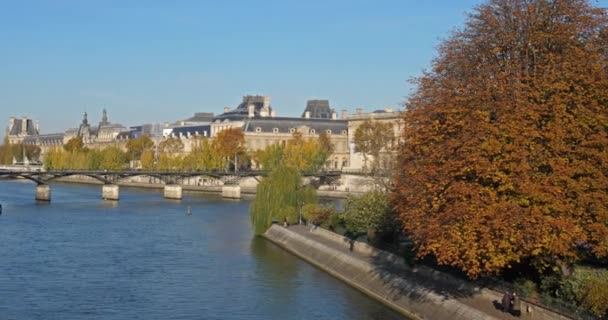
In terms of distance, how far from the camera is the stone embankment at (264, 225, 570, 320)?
2477 centimetres

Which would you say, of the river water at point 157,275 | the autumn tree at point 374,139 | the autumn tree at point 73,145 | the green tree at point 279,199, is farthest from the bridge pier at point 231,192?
the autumn tree at point 73,145

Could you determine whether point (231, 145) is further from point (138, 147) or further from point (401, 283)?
point (401, 283)

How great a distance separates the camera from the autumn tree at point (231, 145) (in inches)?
4360

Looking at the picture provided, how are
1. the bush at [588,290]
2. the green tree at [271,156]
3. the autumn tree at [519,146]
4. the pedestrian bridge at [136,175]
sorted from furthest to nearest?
1. the green tree at [271,156]
2. the pedestrian bridge at [136,175]
3. the autumn tree at [519,146]
4. the bush at [588,290]

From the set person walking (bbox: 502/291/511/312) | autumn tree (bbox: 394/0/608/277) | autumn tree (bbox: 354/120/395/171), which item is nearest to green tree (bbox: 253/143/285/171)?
autumn tree (bbox: 354/120/395/171)

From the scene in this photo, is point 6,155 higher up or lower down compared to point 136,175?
higher up

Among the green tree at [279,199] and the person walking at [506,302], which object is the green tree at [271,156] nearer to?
the green tree at [279,199]

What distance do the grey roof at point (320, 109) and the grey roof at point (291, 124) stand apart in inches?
463

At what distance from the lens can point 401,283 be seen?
29.8 metres

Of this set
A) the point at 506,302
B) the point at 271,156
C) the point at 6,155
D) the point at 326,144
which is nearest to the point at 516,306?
the point at 506,302

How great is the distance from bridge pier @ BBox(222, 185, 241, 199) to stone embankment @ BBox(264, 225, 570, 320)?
151 ft

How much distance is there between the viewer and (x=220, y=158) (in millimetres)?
109562

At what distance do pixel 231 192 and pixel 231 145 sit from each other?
2291 centimetres

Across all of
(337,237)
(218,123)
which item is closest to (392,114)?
(218,123)
